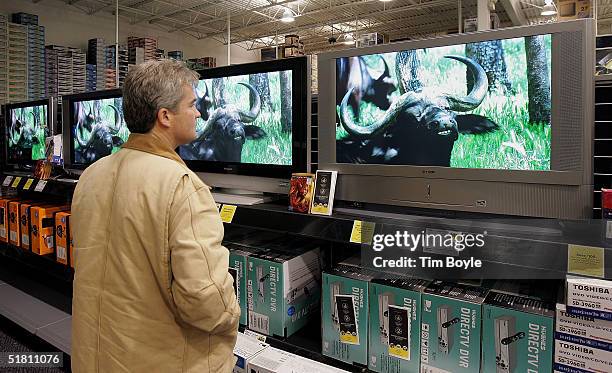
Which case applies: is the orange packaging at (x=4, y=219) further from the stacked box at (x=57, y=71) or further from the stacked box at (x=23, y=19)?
the stacked box at (x=23, y=19)

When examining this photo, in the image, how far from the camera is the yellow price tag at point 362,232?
143cm

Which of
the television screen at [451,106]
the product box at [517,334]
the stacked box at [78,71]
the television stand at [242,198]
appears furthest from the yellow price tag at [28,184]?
the stacked box at [78,71]

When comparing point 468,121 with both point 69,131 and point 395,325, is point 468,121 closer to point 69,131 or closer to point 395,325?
Answer: point 395,325

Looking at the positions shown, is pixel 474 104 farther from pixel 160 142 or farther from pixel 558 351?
pixel 160 142

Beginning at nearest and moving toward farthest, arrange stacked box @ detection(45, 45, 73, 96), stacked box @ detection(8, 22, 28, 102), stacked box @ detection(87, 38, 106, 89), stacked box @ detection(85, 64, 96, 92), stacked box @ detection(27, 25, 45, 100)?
stacked box @ detection(8, 22, 28, 102), stacked box @ detection(27, 25, 45, 100), stacked box @ detection(45, 45, 73, 96), stacked box @ detection(85, 64, 96, 92), stacked box @ detection(87, 38, 106, 89)

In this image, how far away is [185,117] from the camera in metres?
1.22

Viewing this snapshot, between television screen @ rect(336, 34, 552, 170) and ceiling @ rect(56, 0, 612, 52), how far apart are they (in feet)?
21.6

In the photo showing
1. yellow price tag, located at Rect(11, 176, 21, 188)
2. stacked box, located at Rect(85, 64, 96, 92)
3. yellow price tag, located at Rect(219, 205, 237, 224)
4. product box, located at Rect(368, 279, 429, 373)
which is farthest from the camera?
stacked box, located at Rect(85, 64, 96, 92)

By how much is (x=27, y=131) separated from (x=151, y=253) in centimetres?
325

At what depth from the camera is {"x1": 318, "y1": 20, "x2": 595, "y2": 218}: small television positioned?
1.27 m

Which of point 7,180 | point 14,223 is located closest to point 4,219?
point 14,223

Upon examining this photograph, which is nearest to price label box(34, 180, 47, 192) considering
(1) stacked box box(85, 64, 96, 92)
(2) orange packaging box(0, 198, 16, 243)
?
(2) orange packaging box(0, 198, 16, 243)

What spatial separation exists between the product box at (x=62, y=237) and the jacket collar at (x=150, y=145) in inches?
74.7

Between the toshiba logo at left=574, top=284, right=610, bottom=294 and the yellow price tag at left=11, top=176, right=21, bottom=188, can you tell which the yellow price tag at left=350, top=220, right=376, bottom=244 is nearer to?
the toshiba logo at left=574, top=284, right=610, bottom=294
